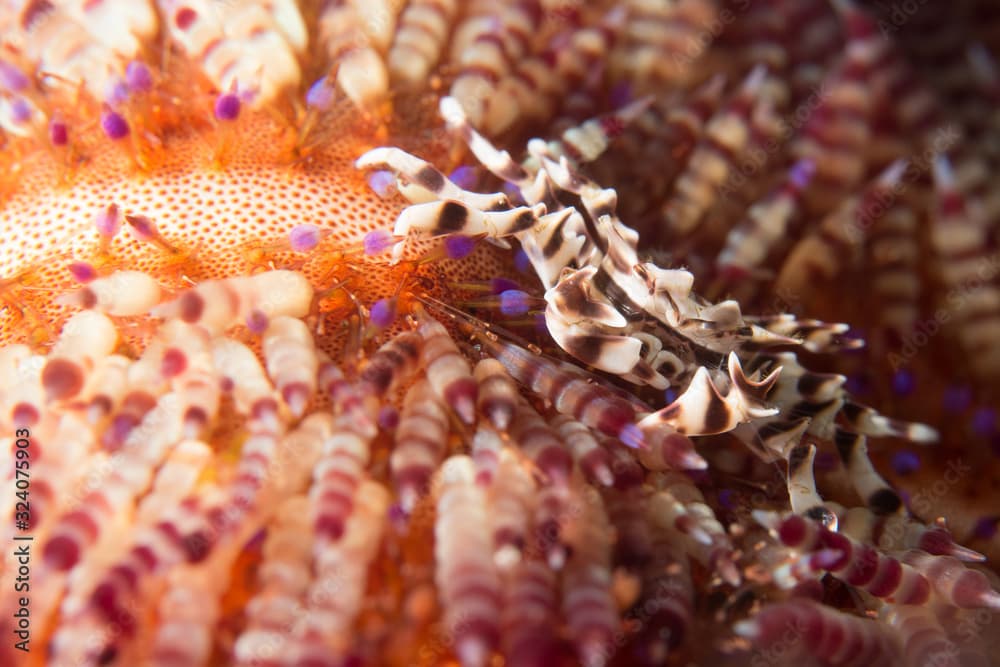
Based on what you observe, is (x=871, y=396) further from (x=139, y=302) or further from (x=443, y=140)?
(x=139, y=302)

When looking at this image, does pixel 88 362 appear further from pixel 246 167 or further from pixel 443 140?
pixel 443 140

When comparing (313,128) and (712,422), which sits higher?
(313,128)

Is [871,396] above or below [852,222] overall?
below

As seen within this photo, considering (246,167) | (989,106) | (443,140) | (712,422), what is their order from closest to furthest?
(712,422) → (246,167) → (443,140) → (989,106)

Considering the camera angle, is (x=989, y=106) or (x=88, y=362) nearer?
(x=88, y=362)

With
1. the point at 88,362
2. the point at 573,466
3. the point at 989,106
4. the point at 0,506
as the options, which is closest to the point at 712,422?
the point at 573,466

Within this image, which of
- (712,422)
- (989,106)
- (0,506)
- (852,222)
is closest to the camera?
(0,506)

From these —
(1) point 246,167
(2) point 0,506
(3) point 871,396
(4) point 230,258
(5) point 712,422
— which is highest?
(1) point 246,167

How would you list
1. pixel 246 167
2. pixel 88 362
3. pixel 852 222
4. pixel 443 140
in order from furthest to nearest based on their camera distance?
pixel 852 222
pixel 443 140
pixel 246 167
pixel 88 362

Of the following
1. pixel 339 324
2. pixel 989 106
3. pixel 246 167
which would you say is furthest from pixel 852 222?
pixel 246 167
